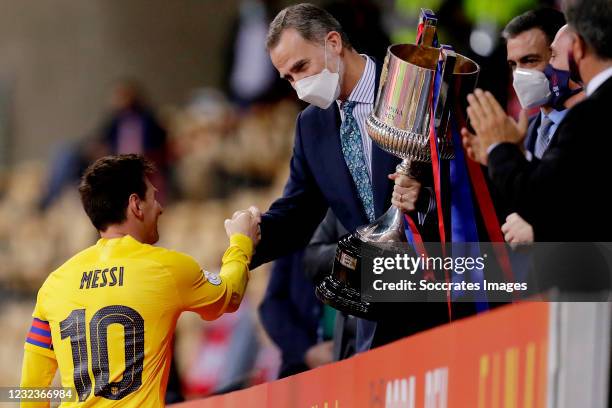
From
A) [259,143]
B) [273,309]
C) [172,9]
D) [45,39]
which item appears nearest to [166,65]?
[172,9]

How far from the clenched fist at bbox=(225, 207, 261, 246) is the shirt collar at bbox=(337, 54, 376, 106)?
55 centimetres

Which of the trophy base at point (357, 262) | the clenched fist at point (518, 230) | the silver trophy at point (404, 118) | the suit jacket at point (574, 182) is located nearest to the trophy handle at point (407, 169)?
the silver trophy at point (404, 118)

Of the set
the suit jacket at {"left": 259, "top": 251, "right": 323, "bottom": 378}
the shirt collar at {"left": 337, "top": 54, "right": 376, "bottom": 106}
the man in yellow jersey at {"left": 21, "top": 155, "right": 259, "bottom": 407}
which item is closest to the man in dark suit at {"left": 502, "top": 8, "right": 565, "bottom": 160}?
the shirt collar at {"left": 337, "top": 54, "right": 376, "bottom": 106}

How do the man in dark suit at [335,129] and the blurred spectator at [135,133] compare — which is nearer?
the man in dark suit at [335,129]

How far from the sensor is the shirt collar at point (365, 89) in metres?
4.88

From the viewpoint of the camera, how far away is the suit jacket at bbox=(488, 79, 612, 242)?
3.46 metres

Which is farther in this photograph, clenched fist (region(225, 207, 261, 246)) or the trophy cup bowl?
clenched fist (region(225, 207, 261, 246))

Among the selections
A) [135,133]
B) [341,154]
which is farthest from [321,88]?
[135,133]

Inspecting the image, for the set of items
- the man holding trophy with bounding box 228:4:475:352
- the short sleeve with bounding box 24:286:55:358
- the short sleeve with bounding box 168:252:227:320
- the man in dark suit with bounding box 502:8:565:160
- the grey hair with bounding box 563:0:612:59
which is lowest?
the short sleeve with bounding box 24:286:55:358

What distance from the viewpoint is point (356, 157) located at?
16.2ft

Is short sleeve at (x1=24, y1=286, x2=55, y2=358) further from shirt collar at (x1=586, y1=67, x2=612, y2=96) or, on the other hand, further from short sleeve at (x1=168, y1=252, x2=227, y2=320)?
shirt collar at (x1=586, y1=67, x2=612, y2=96)

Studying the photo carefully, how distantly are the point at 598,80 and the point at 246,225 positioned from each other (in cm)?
164

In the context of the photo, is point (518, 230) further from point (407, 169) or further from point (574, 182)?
point (407, 169)

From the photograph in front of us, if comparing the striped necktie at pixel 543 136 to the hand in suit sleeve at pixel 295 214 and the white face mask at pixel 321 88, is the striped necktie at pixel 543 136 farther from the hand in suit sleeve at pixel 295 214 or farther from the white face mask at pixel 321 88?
the hand in suit sleeve at pixel 295 214
